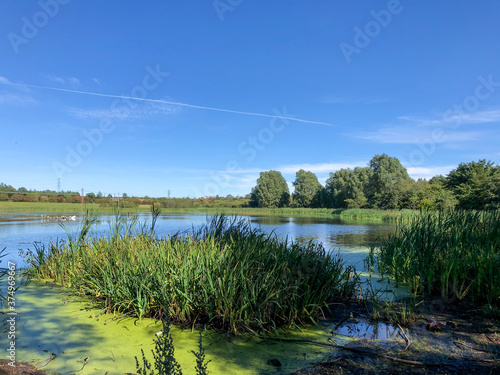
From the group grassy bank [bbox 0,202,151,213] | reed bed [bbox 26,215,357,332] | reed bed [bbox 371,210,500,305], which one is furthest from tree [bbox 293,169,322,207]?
reed bed [bbox 26,215,357,332]

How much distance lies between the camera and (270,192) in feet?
221

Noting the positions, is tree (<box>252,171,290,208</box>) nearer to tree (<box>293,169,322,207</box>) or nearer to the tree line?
the tree line

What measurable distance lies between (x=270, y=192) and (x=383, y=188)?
25539 mm

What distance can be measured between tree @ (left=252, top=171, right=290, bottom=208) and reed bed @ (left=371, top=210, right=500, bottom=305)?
6035cm

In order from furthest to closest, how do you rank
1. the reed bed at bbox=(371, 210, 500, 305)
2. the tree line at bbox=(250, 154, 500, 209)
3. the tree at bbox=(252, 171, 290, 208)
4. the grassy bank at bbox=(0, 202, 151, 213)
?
the tree at bbox=(252, 171, 290, 208)
the tree line at bbox=(250, 154, 500, 209)
the grassy bank at bbox=(0, 202, 151, 213)
the reed bed at bbox=(371, 210, 500, 305)

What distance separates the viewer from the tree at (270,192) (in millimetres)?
66812

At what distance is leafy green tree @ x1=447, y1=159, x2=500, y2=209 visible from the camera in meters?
26.3

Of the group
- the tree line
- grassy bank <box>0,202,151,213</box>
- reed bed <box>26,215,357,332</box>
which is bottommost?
reed bed <box>26,215,357,332</box>

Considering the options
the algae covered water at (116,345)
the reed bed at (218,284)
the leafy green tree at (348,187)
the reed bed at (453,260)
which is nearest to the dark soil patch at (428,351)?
the algae covered water at (116,345)

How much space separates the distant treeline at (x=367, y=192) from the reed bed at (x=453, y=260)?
17.7 ft

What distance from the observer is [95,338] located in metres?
3.05

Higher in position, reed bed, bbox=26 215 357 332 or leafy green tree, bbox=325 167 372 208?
leafy green tree, bbox=325 167 372 208

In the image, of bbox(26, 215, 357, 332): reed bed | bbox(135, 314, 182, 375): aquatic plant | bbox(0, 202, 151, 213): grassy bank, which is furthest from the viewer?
bbox(0, 202, 151, 213): grassy bank

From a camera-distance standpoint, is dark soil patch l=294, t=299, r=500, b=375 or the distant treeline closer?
dark soil patch l=294, t=299, r=500, b=375
